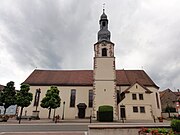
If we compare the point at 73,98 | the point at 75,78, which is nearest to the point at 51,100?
the point at 73,98

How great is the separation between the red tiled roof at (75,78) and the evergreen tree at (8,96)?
15.6 feet

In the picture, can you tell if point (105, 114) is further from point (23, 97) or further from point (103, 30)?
point (103, 30)

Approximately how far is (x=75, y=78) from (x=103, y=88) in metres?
9.85

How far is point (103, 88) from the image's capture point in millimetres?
30766

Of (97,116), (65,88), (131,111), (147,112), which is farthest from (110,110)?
(65,88)

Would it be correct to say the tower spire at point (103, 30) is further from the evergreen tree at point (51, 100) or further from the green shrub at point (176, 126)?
the green shrub at point (176, 126)

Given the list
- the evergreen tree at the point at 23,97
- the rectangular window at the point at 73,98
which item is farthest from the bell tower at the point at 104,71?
the evergreen tree at the point at 23,97

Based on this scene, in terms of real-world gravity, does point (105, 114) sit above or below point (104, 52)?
below

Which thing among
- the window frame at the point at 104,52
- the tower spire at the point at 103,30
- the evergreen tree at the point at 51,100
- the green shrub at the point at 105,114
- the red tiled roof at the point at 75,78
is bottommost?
the green shrub at the point at 105,114

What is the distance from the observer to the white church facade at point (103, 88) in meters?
30.2

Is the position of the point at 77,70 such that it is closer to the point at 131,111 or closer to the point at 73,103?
the point at 73,103

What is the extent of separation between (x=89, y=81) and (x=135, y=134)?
93.0ft

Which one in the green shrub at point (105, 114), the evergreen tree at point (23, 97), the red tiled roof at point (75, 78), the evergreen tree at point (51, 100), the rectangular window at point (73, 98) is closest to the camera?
the green shrub at point (105, 114)

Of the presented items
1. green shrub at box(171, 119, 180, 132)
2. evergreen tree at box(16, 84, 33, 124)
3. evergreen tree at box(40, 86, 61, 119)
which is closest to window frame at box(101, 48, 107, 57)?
evergreen tree at box(40, 86, 61, 119)
